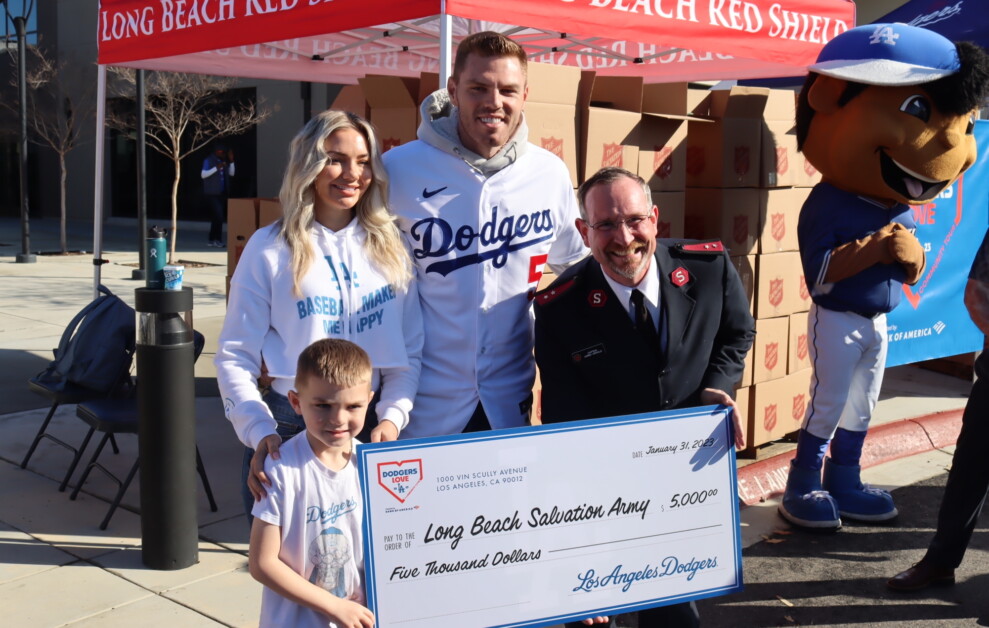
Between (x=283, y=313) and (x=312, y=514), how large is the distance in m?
0.58

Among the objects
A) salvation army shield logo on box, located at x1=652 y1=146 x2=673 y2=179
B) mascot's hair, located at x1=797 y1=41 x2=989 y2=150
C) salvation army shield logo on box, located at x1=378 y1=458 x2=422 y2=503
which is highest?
mascot's hair, located at x1=797 y1=41 x2=989 y2=150

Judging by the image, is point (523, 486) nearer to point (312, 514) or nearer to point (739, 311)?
point (312, 514)

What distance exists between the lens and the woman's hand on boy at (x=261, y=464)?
2209 mm


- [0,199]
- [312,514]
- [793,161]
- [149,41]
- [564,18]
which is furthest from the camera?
[0,199]

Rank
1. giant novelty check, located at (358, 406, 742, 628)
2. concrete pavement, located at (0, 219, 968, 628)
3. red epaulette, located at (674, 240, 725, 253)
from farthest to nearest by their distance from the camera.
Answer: concrete pavement, located at (0, 219, 968, 628) → red epaulette, located at (674, 240, 725, 253) → giant novelty check, located at (358, 406, 742, 628)

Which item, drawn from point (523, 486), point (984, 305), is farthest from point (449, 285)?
point (984, 305)

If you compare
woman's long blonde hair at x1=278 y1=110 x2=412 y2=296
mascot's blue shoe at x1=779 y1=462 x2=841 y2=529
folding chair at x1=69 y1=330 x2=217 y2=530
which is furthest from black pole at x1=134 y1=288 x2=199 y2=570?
mascot's blue shoe at x1=779 y1=462 x2=841 y2=529

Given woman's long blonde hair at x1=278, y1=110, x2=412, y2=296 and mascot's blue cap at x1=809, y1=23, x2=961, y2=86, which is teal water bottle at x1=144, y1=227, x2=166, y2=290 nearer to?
woman's long blonde hair at x1=278, y1=110, x2=412, y2=296

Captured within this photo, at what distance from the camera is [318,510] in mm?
2229

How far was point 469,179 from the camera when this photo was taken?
2.86 meters

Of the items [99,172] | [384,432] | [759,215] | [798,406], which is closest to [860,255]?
[759,215]

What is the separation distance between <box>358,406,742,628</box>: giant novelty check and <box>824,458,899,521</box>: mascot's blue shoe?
7.90 ft

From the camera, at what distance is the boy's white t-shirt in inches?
86.4

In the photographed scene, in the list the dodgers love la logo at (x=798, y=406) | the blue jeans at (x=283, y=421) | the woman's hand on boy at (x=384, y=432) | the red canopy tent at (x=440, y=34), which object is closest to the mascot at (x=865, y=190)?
the red canopy tent at (x=440, y=34)
